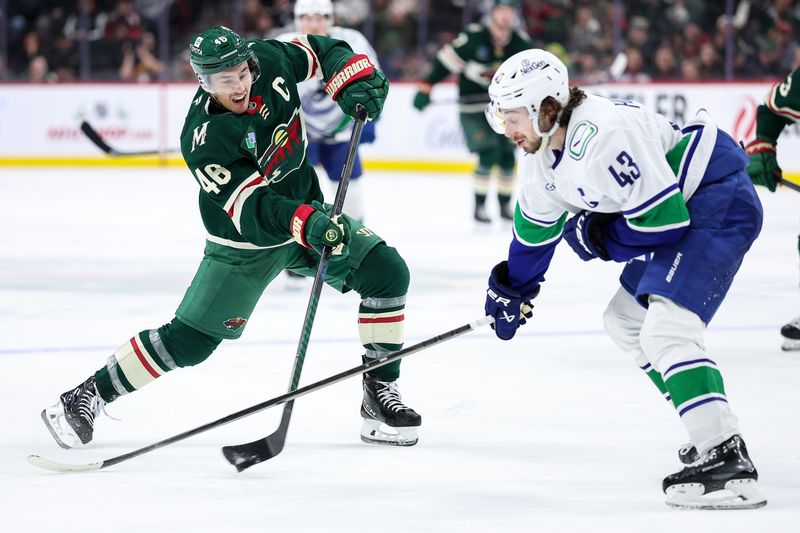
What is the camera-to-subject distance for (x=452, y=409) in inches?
150

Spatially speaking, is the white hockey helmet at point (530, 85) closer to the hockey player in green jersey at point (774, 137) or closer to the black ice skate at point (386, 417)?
the black ice skate at point (386, 417)

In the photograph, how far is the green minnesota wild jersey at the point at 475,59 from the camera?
8594mm

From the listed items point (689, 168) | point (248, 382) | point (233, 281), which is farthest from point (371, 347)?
point (689, 168)

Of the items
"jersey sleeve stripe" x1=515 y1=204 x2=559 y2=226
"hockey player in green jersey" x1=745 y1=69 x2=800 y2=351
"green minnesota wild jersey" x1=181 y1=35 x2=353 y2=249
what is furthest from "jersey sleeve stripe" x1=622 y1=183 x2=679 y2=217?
"hockey player in green jersey" x1=745 y1=69 x2=800 y2=351

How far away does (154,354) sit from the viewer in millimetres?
3320

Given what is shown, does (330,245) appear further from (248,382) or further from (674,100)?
(674,100)

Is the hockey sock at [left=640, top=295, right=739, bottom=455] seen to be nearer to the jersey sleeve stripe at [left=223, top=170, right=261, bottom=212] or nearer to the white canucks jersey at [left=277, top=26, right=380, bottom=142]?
the jersey sleeve stripe at [left=223, top=170, right=261, bottom=212]

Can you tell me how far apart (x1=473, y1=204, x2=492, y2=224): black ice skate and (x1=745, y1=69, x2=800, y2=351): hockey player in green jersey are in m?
3.83

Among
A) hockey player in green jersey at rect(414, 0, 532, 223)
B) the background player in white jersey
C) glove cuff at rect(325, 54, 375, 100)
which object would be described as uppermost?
glove cuff at rect(325, 54, 375, 100)

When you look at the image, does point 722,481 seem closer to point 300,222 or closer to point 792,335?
point 300,222

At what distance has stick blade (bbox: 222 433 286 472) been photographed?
309 cm

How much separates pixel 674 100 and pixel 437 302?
6035mm

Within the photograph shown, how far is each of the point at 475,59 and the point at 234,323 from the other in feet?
18.4

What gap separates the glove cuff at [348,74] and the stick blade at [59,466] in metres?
1.21
